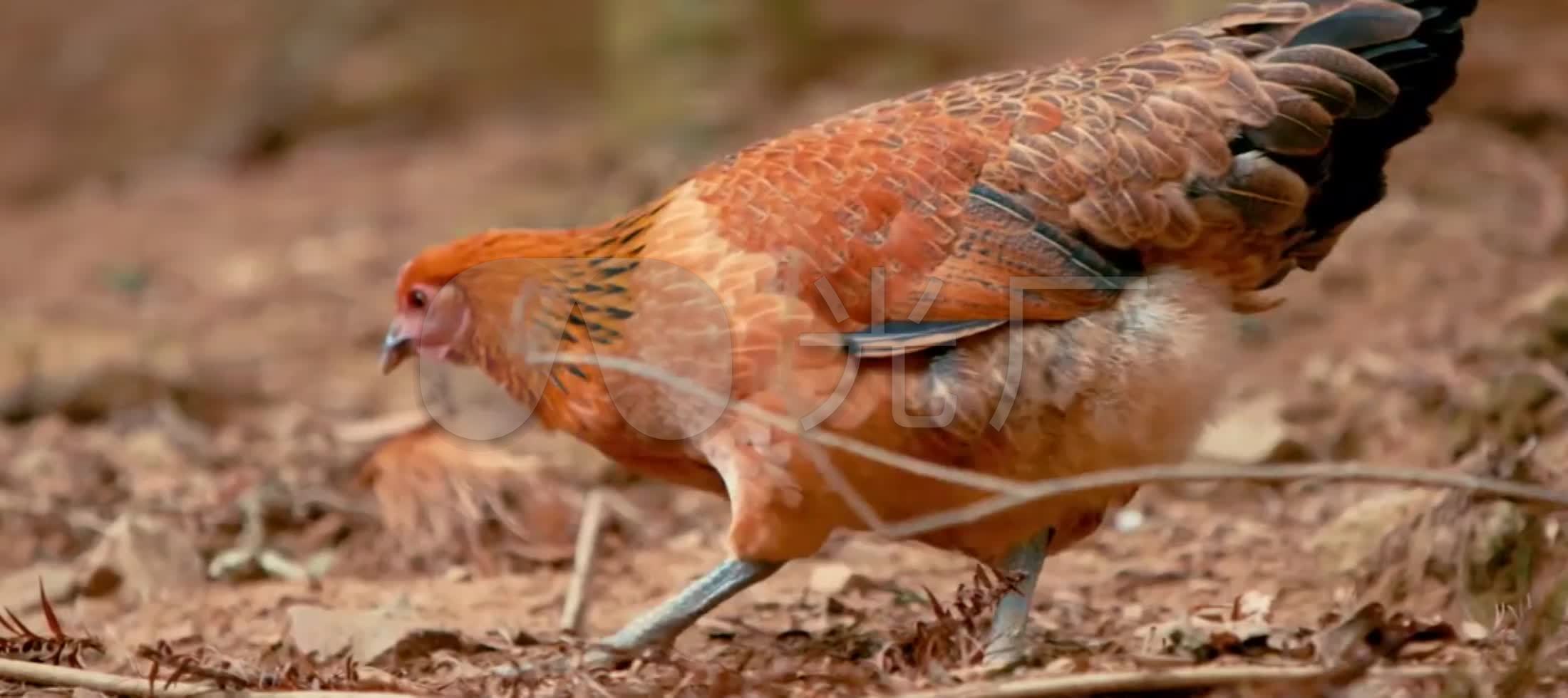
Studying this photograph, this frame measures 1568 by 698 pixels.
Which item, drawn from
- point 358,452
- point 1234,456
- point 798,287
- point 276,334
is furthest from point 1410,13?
point 276,334

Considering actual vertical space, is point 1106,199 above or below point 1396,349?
above

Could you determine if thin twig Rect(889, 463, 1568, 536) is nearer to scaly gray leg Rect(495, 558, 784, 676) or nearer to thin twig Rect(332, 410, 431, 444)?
scaly gray leg Rect(495, 558, 784, 676)

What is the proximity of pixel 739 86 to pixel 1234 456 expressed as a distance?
440cm

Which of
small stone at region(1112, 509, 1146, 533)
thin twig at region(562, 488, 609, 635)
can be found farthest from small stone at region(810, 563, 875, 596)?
small stone at region(1112, 509, 1146, 533)

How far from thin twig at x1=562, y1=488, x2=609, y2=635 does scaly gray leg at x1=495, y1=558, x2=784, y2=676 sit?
1.27 feet

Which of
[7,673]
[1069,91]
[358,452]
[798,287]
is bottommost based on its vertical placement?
[358,452]

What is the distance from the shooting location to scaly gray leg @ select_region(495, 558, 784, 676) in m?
3.41

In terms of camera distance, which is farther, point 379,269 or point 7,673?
point 379,269

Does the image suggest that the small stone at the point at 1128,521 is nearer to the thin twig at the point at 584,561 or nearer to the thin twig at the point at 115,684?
the thin twig at the point at 584,561

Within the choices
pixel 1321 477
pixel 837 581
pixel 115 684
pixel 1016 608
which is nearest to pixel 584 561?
pixel 837 581

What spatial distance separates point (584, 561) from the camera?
4.21 m

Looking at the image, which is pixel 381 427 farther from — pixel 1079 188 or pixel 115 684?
pixel 1079 188

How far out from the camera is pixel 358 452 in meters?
5.23

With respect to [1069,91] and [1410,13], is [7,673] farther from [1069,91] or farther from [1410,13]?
[1410,13]
